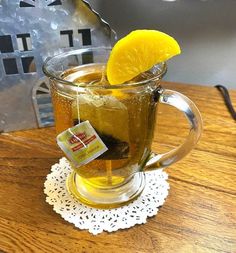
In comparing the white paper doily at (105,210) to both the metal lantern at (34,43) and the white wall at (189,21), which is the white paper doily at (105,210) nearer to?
the metal lantern at (34,43)

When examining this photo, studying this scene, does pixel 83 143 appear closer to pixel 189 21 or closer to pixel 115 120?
pixel 115 120

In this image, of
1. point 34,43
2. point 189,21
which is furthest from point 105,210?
point 189,21

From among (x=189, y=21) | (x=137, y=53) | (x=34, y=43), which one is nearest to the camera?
(x=137, y=53)

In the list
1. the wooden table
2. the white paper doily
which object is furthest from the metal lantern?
the white paper doily

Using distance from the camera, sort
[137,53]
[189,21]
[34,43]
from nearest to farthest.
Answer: [137,53] → [34,43] → [189,21]

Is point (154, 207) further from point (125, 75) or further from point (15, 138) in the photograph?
point (15, 138)

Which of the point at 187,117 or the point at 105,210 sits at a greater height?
the point at 187,117
